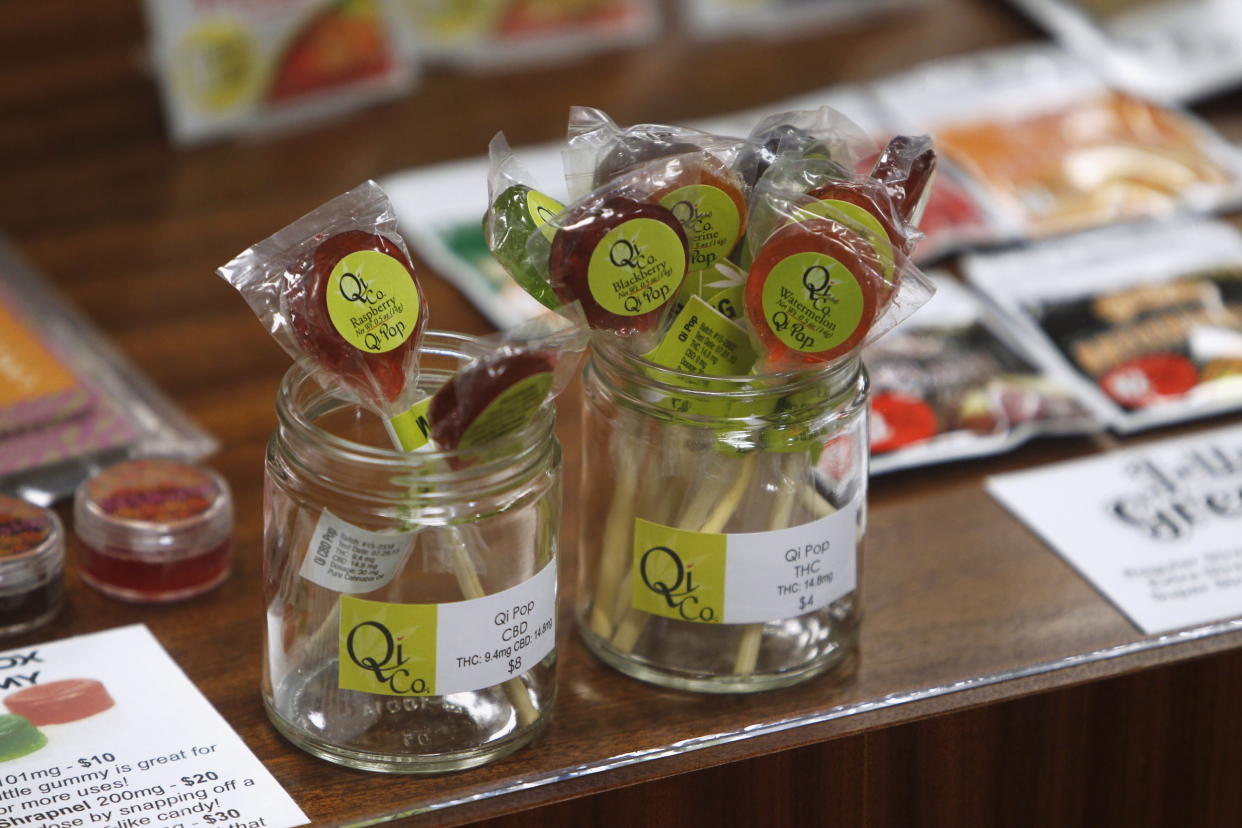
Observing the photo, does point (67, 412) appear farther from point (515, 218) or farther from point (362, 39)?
point (362, 39)

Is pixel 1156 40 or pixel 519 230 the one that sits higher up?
pixel 519 230

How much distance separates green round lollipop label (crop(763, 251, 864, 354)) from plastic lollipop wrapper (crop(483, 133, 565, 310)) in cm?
10

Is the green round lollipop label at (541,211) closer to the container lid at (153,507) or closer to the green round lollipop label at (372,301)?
the green round lollipop label at (372,301)

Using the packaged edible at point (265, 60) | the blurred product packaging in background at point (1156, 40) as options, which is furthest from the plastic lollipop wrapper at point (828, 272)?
the blurred product packaging in background at point (1156, 40)

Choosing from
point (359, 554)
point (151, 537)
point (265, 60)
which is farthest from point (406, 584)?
point (265, 60)

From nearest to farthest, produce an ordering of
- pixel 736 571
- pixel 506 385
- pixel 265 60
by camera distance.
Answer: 1. pixel 506 385
2. pixel 736 571
3. pixel 265 60

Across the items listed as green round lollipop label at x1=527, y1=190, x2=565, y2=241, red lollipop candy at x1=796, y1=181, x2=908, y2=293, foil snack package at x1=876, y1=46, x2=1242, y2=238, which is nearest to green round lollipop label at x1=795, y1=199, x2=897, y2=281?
red lollipop candy at x1=796, y1=181, x2=908, y2=293

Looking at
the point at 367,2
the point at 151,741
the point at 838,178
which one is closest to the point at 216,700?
the point at 151,741

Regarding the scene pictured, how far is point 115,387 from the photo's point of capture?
1.09m

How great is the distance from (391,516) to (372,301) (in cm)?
10

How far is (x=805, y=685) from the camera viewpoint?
0.84m

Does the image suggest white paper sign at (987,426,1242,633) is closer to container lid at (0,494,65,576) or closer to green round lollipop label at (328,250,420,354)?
green round lollipop label at (328,250,420,354)

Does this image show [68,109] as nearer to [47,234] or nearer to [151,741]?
[47,234]

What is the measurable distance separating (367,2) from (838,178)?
81cm
